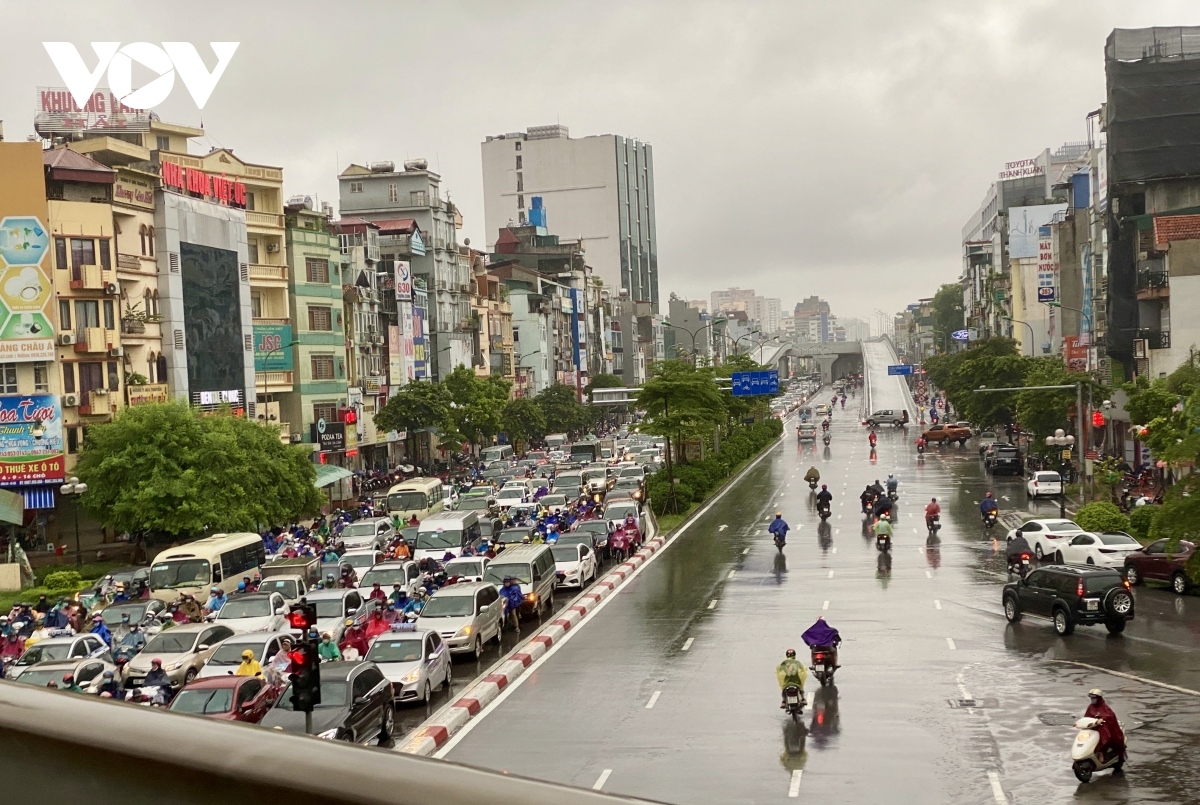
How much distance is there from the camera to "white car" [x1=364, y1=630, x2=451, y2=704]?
2469cm

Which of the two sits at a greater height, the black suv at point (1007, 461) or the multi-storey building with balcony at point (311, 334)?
the multi-storey building with balcony at point (311, 334)

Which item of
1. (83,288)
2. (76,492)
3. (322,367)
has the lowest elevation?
(76,492)

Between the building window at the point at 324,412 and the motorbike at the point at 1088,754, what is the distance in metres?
67.7

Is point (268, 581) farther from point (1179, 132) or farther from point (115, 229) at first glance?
point (1179, 132)

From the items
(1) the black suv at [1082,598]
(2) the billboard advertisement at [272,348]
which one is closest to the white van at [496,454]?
(2) the billboard advertisement at [272,348]

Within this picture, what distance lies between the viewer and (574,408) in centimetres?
12556

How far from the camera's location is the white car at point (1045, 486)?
62.2m

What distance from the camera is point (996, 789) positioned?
1784 cm

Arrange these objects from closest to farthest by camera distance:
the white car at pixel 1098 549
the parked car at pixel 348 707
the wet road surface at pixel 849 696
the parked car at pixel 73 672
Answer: the wet road surface at pixel 849 696
the parked car at pixel 348 707
the parked car at pixel 73 672
the white car at pixel 1098 549

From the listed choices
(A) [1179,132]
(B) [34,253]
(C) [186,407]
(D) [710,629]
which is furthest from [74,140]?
(A) [1179,132]

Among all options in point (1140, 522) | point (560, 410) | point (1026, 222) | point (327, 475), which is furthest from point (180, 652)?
point (1026, 222)

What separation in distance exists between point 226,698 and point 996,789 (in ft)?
36.8

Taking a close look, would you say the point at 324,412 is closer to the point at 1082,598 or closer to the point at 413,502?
the point at 413,502

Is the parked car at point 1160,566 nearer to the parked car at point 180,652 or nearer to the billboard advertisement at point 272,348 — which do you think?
the parked car at point 180,652
